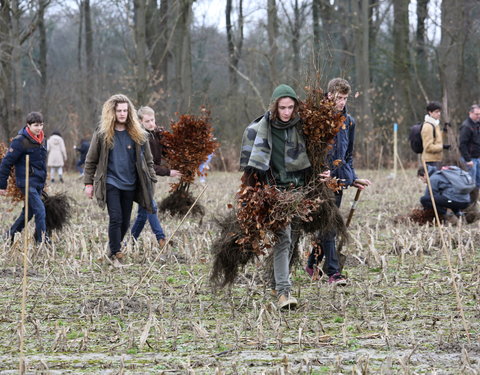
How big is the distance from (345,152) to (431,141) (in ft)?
17.4

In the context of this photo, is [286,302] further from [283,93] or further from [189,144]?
[189,144]

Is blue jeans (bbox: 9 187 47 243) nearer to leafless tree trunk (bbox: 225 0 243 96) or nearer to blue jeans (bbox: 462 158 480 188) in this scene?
blue jeans (bbox: 462 158 480 188)

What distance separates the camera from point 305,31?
38.5 metres

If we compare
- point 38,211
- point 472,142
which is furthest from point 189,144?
point 472,142

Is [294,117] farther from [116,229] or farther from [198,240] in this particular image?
[198,240]

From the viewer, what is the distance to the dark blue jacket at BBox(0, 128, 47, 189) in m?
9.70

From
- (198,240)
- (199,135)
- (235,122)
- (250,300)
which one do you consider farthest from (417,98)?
(250,300)

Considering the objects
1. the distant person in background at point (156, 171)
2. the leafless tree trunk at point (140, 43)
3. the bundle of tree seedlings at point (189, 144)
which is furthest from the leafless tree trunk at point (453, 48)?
the distant person in background at point (156, 171)

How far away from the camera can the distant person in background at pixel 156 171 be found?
32.9ft

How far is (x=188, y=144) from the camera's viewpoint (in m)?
12.9

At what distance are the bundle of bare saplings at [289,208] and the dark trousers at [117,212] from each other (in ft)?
6.07

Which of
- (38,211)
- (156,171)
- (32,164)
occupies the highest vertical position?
(32,164)

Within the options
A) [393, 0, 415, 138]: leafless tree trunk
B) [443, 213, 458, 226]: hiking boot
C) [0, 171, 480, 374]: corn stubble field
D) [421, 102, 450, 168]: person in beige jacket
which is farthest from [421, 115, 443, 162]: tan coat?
[393, 0, 415, 138]: leafless tree trunk

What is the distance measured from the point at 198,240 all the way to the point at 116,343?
4.56 m
